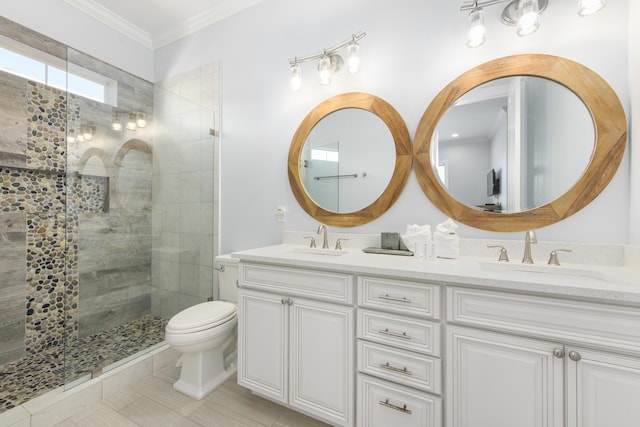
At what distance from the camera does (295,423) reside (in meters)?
1.39

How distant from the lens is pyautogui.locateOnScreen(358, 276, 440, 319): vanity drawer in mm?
1065

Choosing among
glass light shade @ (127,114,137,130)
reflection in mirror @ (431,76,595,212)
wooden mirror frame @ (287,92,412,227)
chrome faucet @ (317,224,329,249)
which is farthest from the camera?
glass light shade @ (127,114,137,130)

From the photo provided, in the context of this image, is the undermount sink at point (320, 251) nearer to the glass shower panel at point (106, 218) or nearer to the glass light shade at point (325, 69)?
the glass light shade at point (325, 69)

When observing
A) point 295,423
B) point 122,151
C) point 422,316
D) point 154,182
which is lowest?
point 295,423

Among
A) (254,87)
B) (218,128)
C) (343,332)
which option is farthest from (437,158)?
(218,128)

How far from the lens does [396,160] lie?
1630 millimetres

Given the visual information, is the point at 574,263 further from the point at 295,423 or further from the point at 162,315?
the point at 162,315

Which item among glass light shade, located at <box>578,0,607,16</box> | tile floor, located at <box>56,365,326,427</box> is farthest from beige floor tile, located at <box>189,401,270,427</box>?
glass light shade, located at <box>578,0,607,16</box>

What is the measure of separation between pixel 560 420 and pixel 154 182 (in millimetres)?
2752

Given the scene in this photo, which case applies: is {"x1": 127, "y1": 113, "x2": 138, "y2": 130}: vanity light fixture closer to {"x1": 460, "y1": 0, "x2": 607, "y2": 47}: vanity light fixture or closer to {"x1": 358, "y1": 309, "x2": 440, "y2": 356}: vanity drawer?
{"x1": 358, "y1": 309, "x2": 440, "y2": 356}: vanity drawer

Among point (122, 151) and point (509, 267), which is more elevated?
point (122, 151)

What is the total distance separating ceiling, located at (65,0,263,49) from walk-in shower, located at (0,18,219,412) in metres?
0.42

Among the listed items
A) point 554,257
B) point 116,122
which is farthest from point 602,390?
point 116,122

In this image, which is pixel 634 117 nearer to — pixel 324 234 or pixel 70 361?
pixel 324 234
